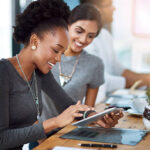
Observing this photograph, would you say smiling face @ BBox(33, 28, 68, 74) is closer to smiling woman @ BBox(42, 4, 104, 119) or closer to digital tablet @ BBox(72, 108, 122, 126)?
digital tablet @ BBox(72, 108, 122, 126)

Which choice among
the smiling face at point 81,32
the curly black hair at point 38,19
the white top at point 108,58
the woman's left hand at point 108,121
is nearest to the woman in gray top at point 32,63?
the curly black hair at point 38,19

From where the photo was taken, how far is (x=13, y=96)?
137cm

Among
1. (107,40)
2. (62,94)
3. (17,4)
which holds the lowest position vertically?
(62,94)

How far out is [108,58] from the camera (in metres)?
3.54

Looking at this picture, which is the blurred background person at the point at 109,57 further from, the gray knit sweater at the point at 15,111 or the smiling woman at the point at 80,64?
the gray knit sweater at the point at 15,111

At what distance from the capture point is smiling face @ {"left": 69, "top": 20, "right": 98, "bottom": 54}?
1.99 meters

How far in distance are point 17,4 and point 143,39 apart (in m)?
4.00

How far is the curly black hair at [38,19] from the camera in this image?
1.43 meters

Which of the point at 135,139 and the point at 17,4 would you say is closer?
the point at 135,139

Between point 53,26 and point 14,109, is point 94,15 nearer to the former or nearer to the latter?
point 53,26

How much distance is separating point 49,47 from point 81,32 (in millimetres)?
654

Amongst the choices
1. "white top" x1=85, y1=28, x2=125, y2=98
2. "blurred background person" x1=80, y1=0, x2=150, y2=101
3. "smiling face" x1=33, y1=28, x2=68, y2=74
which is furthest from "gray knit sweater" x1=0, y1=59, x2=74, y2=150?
"blurred background person" x1=80, y1=0, x2=150, y2=101

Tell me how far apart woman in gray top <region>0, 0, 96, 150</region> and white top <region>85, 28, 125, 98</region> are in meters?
1.57

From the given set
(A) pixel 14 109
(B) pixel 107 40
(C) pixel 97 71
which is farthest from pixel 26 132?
(B) pixel 107 40
